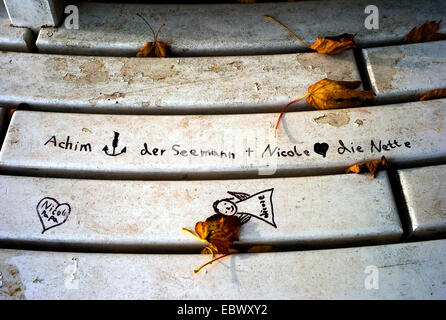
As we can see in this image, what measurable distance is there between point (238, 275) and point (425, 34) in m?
1.31

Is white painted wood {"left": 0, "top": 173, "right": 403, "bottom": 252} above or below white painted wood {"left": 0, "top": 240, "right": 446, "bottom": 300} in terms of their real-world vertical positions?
above

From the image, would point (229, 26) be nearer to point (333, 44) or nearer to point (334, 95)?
point (333, 44)

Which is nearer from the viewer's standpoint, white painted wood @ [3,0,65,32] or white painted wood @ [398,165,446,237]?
white painted wood @ [398,165,446,237]

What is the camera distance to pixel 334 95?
165 cm

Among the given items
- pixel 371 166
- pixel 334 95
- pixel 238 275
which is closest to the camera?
pixel 238 275

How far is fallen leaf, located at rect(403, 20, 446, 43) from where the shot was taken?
1.79 metres

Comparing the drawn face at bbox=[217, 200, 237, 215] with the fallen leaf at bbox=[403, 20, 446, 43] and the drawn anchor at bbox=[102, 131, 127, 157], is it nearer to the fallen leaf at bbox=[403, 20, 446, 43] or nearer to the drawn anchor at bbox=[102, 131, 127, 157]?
the drawn anchor at bbox=[102, 131, 127, 157]

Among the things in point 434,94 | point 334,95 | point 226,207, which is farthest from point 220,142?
point 434,94

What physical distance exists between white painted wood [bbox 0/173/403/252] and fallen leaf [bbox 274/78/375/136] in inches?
12.6

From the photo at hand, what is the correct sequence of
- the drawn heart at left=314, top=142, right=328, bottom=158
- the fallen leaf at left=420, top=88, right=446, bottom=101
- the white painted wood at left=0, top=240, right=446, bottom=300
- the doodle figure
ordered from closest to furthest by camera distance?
the white painted wood at left=0, top=240, right=446, bottom=300, the doodle figure, the drawn heart at left=314, top=142, right=328, bottom=158, the fallen leaf at left=420, top=88, right=446, bottom=101

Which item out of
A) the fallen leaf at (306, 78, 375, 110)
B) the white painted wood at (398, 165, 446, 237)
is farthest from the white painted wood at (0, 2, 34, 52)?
the white painted wood at (398, 165, 446, 237)

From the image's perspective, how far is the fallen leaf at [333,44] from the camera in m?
1.76

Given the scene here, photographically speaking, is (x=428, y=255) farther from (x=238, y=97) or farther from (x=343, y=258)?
(x=238, y=97)

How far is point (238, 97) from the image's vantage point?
1.68m
